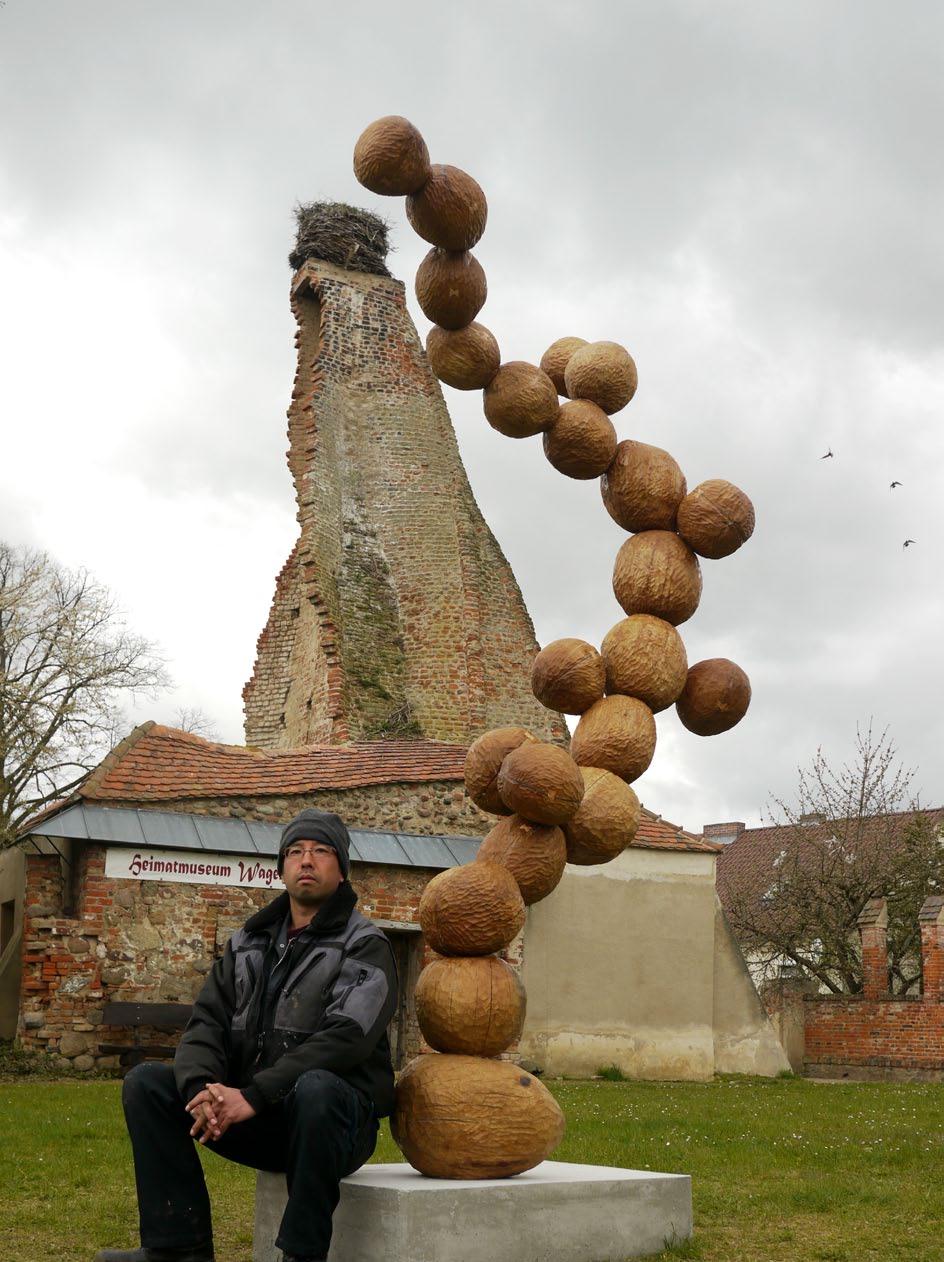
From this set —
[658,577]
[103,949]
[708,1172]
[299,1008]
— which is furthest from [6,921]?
[299,1008]

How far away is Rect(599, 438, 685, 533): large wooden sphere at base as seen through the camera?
18.3 feet

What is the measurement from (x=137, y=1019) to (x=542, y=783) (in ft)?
33.8

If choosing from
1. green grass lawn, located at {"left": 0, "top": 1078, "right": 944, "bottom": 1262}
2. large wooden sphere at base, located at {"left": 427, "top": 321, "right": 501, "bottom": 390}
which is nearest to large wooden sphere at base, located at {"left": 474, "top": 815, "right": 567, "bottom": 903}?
green grass lawn, located at {"left": 0, "top": 1078, "right": 944, "bottom": 1262}

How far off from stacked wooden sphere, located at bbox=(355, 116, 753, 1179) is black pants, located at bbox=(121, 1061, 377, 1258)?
0.52m

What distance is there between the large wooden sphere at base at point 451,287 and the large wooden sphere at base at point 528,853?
78.5 inches

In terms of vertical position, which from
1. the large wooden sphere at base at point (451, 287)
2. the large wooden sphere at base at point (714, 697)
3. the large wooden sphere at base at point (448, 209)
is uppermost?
the large wooden sphere at base at point (448, 209)

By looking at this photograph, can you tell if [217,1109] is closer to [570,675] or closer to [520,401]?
[570,675]

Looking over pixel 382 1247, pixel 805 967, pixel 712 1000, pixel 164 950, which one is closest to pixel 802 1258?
pixel 382 1247

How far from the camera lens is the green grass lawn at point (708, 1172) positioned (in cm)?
508

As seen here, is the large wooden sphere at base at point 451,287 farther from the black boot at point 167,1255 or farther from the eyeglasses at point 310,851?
the black boot at point 167,1255

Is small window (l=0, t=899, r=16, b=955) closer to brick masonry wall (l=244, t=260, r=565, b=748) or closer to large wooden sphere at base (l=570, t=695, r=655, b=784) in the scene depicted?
brick masonry wall (l=244, t=260, r=565, b=748)

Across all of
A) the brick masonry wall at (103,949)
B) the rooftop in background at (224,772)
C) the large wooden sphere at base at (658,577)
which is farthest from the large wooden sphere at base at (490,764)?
the brick masonry wall at (103,949)

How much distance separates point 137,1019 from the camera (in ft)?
45.5

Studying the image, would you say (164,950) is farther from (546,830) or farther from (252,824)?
(546,830)
